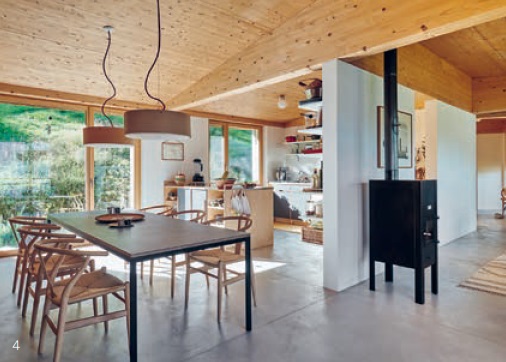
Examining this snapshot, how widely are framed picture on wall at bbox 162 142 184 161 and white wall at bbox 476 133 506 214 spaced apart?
8.42 metres

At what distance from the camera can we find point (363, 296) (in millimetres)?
3301

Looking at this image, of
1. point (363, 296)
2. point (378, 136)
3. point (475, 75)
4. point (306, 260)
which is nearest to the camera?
point (363, 296)

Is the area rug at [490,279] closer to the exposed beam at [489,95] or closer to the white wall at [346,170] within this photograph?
the white wall at [346,170]

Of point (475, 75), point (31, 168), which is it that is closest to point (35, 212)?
point (31, 168)

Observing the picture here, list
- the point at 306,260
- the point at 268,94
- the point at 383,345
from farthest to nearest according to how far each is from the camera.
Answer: the point at 268,94
the point at 306,260
the point at 383,345

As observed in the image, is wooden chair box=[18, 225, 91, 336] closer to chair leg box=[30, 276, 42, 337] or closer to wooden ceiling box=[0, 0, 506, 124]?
chair leg box=[30, 276, 42, 337]

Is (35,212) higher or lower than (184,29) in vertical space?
lower

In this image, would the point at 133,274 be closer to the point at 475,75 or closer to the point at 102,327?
the point at 102,327

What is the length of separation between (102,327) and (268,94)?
16.3 ft

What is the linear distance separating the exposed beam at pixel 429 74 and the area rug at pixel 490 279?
7.93ft

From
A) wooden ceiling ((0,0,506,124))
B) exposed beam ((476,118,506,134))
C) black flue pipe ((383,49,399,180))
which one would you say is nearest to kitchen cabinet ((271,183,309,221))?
wooden ceiling ((0,0,506,124))

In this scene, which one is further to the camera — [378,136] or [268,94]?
[268,94]

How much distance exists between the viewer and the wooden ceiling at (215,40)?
318 cm

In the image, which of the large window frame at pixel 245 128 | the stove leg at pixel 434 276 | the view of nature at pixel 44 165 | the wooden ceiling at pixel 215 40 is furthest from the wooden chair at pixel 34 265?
the large window frame at pixel 245 128
